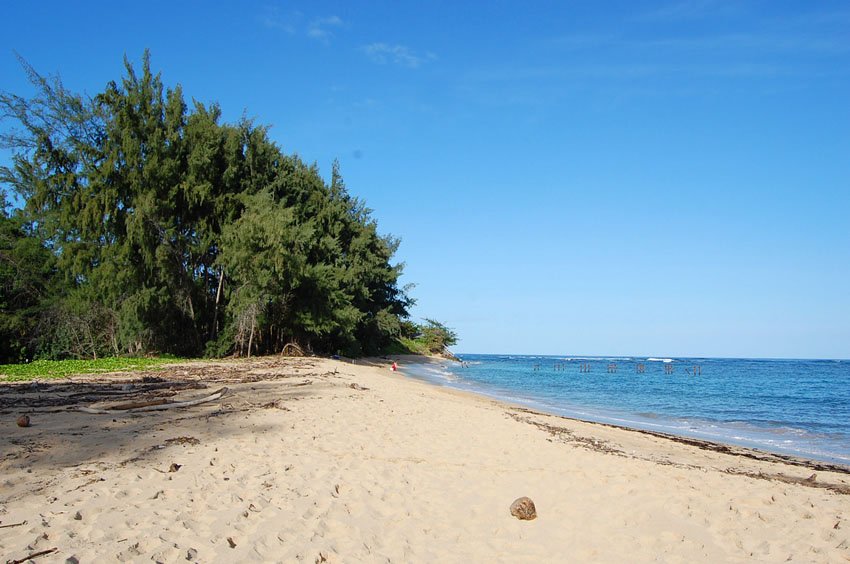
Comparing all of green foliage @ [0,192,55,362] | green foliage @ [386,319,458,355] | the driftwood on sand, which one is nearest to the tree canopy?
green foliage @ [0,192,55,362]

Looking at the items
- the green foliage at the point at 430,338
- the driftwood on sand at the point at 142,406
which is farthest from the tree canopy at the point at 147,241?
the green foliage at the point at 430,338

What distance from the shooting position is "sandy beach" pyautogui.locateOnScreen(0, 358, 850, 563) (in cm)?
455

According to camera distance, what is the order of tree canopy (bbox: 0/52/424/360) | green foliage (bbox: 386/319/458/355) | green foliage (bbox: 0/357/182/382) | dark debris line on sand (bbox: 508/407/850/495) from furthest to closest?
green foliage (bbox: 386/319/458/355) → tree canopy (bbox: 0/52/424/360) → green foliage (bbox: 0/357/182/382) → dark debris line on sand (bbox: 508/407/850/495)

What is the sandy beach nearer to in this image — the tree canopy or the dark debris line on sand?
Answer: the dark debris line on sand

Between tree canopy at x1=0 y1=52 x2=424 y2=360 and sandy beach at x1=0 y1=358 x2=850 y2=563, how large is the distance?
49.2ft

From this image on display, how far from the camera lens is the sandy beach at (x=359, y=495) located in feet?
14.9

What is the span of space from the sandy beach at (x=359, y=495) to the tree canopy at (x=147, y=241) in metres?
15.0

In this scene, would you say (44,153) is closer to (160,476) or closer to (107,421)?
(107,421)

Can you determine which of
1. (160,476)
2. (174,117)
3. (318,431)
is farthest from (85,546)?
(174,117)

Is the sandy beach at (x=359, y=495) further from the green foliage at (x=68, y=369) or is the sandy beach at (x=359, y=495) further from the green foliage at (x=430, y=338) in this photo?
the green foliage at (x=430, y=338)

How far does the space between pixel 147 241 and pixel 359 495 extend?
72.9 feet

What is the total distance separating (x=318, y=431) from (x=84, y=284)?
69.6 feet

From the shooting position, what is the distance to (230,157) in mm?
28188

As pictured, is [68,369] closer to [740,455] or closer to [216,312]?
[216,312]
